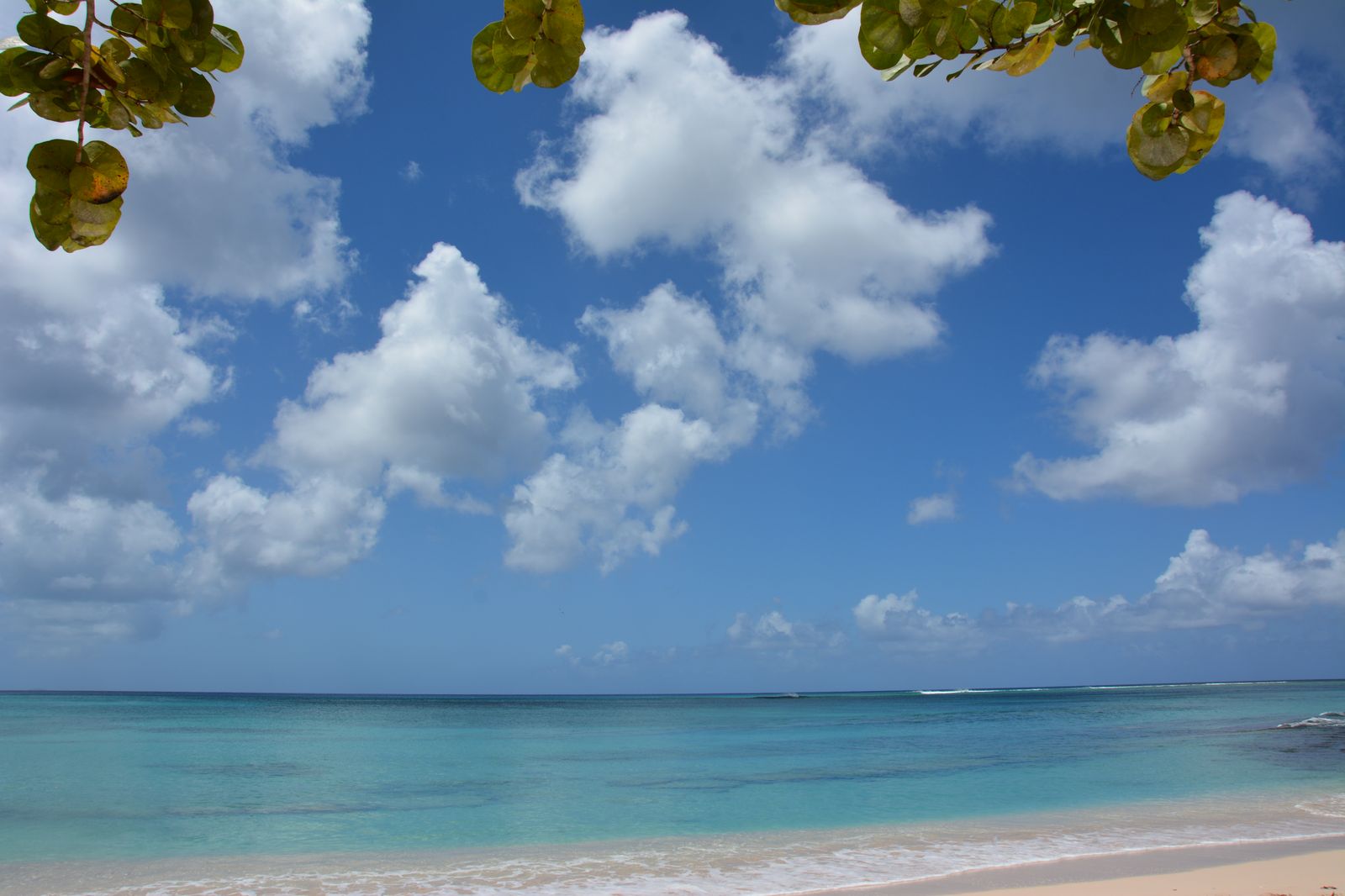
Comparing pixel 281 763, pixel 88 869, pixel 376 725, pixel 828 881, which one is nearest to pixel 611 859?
pixel 828 881

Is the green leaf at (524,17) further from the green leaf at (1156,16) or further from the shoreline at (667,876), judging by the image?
the shoreline at (667,876)

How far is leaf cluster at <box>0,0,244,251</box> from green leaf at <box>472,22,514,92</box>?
259 millimetres

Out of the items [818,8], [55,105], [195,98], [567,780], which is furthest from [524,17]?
[567,780]

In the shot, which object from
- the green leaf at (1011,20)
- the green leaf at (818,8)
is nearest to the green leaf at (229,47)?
the green leaf at (818,8)

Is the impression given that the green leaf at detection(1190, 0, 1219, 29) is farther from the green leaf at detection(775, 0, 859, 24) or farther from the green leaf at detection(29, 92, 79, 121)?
the green leaf at detection(29, 92, 79, 121)

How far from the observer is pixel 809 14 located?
30.1 inches

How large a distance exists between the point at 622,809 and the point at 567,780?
460 cm

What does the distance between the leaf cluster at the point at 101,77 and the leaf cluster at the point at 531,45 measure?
0.90 feet

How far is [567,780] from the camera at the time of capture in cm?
1920

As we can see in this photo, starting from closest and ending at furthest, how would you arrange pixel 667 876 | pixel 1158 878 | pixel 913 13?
pixel 913 13 → pixel 1158 878 → pixel 667 876

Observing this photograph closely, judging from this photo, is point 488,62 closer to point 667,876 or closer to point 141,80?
point 141,80

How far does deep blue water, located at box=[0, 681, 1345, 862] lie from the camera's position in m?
13.2

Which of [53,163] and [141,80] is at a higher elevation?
[141,80]

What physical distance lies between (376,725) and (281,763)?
65.2 ft
